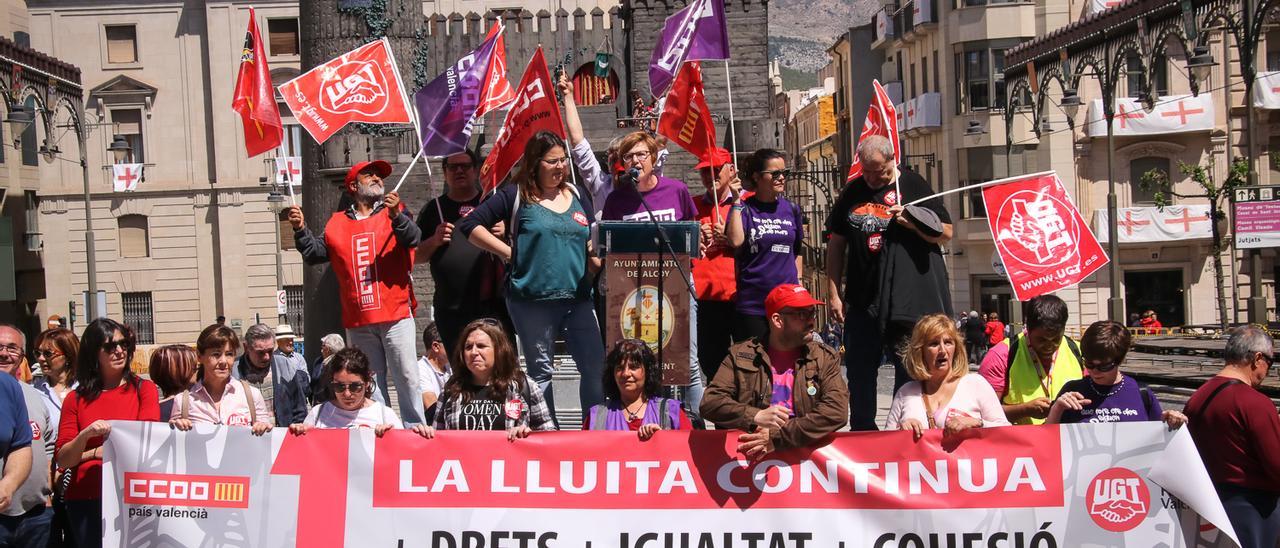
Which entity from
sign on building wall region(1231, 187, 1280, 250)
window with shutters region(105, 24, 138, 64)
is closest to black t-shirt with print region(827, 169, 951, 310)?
sign on building wall region(1231, 187, 1280, 250)

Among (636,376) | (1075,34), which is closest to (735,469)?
(636,376)

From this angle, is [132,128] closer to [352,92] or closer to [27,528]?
[352,92]

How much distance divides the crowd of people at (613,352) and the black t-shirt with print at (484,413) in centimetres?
1

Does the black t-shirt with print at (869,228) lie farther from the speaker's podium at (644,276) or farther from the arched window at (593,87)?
the arched window at (593,87)

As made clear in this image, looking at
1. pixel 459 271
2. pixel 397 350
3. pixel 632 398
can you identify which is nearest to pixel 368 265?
pixel 397 350

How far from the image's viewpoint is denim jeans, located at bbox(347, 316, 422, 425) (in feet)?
28.9

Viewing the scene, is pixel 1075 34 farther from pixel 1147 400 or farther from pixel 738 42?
pixel 1147 400

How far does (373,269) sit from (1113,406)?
4.10m

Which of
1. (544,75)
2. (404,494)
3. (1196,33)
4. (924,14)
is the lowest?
(404,494)

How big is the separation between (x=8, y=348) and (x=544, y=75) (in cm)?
385

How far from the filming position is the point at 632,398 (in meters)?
7.25

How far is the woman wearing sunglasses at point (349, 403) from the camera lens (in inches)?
277

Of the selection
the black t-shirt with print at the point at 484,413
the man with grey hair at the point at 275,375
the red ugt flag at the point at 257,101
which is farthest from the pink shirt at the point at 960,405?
the red ugt flag at the point at 257,101

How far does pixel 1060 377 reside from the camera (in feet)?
24.6
